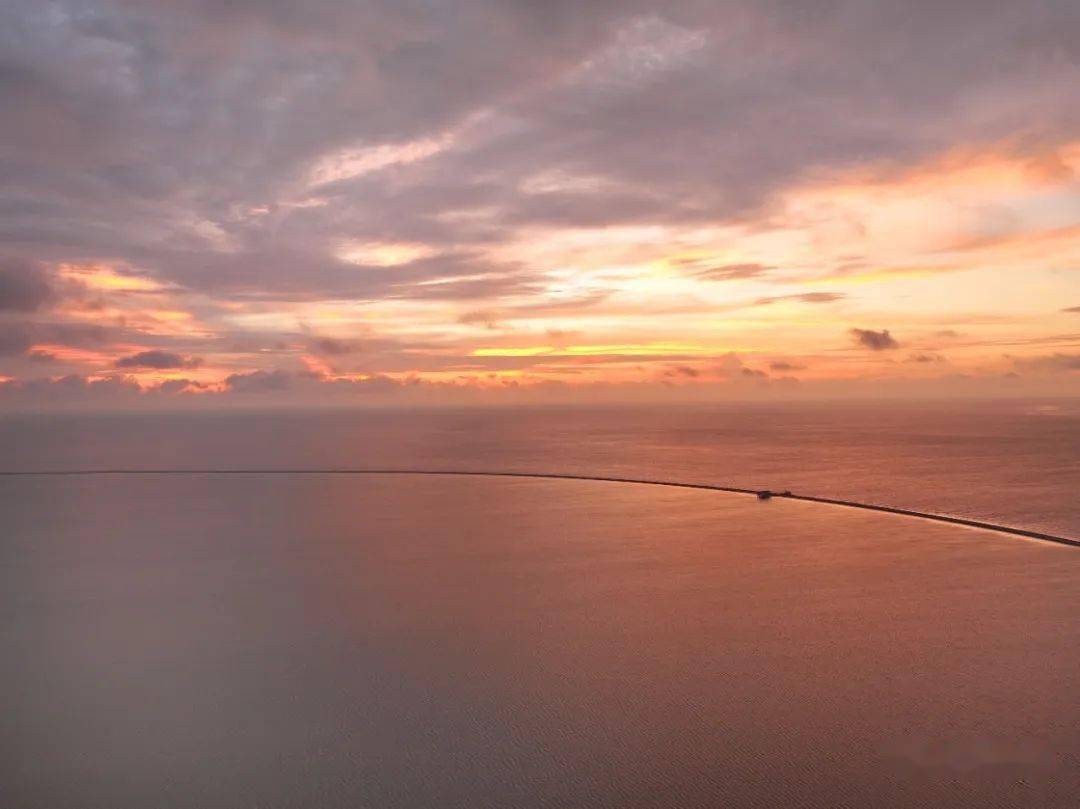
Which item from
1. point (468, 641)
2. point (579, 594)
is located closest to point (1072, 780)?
point (468, 641)

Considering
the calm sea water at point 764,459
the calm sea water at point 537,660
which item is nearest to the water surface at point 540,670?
the calm sea water at point 537,660

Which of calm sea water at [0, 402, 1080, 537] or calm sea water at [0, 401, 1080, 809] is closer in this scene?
calm sea water at [0, 401, 1080, 809]

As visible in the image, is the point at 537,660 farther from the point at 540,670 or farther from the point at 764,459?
the point at 764,459

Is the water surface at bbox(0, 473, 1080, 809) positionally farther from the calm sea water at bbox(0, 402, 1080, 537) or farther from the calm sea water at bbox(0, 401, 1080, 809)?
the calm sea water at bbox(0, 402, 1080, 537)

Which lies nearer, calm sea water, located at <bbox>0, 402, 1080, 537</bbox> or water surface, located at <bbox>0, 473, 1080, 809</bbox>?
water surface, located at <bbox>0, 473, 1080, 809</bbox>

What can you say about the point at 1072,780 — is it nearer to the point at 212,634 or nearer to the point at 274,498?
the point at 212,634

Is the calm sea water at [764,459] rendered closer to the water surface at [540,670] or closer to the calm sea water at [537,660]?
the calm sea water at [537,660]

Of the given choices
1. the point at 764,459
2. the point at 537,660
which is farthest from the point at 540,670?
the point at 764,459

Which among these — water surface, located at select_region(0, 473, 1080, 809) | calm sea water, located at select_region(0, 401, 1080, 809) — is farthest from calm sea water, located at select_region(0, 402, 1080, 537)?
water surface, located at select_region(0, 473, 1080, 809)
